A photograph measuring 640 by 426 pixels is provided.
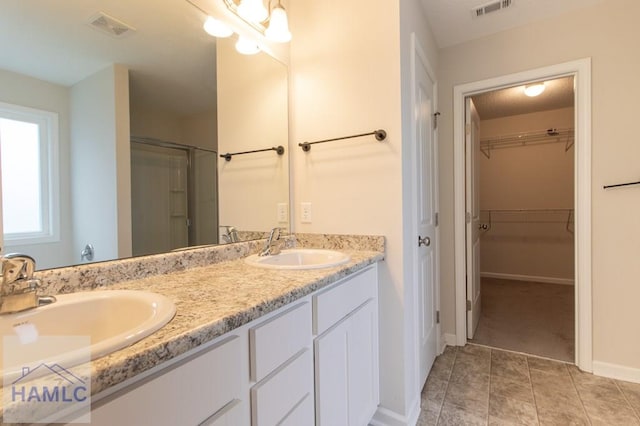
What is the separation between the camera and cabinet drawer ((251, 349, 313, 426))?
29.6 inches

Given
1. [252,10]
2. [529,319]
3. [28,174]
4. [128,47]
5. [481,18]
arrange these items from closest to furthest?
1. [28,174]
2. [128,47]
3. [252,10]
4. [481,18]
5. [529,319]

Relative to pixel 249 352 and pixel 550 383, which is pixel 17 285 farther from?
pixel 550 383

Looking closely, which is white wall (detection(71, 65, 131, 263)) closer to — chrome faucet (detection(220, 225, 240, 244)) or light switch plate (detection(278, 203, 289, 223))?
chrome faucet (detection(220, 225, 240, 244))

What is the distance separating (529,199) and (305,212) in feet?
13.2

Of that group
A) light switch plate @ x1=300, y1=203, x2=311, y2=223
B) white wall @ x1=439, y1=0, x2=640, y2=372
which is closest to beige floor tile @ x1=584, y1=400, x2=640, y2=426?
white wall @ x1=439, y1=0, x2=640, y2=372

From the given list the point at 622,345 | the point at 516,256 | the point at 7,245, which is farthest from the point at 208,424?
the point at 516,256

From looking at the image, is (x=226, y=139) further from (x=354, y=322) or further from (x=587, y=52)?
(x=587, y=52)

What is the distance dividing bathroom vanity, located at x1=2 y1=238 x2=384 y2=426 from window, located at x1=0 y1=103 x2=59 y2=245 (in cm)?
16

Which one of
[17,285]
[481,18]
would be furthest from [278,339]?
[481,18]

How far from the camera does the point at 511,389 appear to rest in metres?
1.78

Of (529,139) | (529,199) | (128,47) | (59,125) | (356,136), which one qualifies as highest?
(529,139)

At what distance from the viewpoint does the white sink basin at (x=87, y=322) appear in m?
0.57

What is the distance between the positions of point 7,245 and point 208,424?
723 millimetres

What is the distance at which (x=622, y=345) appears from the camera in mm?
1867
